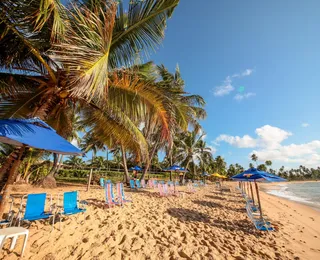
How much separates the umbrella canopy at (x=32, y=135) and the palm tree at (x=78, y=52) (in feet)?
1.82

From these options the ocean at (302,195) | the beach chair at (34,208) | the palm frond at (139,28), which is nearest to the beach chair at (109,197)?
the beach chair at (34,208)

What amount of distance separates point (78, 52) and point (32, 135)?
1526mm

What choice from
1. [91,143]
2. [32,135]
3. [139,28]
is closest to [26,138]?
[32,135]

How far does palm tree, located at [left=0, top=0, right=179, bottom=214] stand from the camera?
2566 mm

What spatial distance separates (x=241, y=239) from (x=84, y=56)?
5192 millimetres

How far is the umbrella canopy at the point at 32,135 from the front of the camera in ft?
8.41

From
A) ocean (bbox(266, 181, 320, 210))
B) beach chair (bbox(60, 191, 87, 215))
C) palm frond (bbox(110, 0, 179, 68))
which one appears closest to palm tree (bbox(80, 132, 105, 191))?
beach chair (bbox(60, 191, 87, 215))

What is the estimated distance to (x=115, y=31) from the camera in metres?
3.66

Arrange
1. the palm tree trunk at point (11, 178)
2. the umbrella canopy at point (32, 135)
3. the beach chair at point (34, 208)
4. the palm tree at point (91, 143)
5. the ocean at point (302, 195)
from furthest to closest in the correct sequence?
the ocean at point (302, 195), the palm tree at point (91, 143), the beach chair at point (34, 208), the palm tree trunk at point (11, 178), the umbrella canopy at point (32, 135)

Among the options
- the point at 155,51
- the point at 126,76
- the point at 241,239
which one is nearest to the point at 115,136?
the point at 126,76

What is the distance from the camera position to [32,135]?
2820 mm

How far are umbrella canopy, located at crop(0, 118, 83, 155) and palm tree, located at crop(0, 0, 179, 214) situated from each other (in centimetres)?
56

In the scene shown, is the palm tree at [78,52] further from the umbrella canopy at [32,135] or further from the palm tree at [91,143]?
the palm tree at [91,143]

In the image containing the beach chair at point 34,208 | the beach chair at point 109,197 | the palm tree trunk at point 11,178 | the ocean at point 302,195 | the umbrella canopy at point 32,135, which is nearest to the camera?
the umbrella canopy at point 32,135
